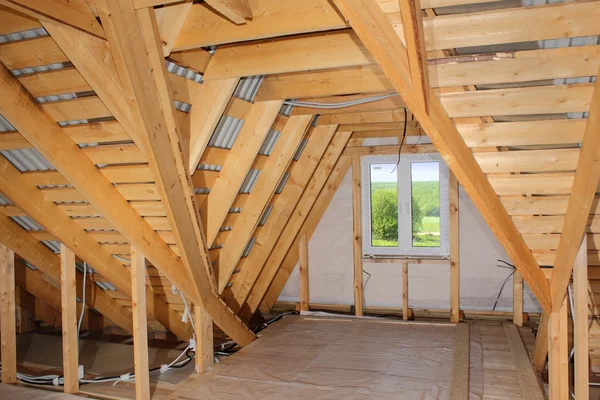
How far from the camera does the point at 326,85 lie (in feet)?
11.0

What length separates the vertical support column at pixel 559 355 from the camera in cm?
306

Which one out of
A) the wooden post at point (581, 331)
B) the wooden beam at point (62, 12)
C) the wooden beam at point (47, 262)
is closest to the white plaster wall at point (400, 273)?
the wooden beam at point (47, 262)

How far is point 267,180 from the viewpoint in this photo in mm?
3830

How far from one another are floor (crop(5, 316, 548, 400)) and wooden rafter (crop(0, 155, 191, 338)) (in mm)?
887

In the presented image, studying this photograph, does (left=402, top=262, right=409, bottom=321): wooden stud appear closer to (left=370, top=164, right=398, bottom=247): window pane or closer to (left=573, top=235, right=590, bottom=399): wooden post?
(left=370, top=164, right=398, bottom=247): window pane

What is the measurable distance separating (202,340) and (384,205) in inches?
105

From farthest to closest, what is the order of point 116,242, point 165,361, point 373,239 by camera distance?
point 373,239, point 165,361, point 116,242

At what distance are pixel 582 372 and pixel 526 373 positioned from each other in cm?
71

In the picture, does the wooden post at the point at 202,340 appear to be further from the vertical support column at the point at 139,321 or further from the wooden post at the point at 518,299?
the wooden post at the point at 518,299

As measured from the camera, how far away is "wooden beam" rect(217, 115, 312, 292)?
3828 mm

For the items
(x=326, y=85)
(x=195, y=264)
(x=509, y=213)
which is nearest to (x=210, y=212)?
(x=195, y=264)

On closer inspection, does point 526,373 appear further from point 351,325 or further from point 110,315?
point 110,315

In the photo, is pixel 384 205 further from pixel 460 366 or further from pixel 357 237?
pixel 460 366

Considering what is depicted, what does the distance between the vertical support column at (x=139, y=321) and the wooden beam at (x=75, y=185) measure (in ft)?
0.39
